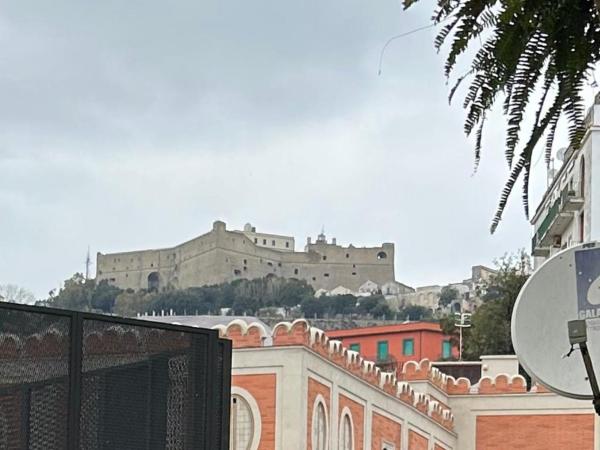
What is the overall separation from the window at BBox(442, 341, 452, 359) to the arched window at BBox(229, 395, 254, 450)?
52019 mm

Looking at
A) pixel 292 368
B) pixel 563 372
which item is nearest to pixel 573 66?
pixel 563 372

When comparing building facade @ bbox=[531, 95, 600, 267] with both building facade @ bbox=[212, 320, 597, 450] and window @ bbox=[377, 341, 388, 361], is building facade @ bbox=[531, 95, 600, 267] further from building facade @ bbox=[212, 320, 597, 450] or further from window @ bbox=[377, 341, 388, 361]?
window @ bbox=[377, 341, 388, 361]

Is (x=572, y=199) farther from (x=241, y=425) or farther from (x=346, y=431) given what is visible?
(x=241, y=425)

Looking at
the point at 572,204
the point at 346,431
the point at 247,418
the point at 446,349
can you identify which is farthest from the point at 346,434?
the point at 446,349

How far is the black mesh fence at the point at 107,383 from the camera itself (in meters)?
12.3

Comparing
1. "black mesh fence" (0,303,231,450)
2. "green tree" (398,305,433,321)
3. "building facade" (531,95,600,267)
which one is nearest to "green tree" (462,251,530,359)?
"building facade" (531,95,600,267)

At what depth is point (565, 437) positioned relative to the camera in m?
44.7

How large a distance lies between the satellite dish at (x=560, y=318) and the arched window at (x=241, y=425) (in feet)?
64.2

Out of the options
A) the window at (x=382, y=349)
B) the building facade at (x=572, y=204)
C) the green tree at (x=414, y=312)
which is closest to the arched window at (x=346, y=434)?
the building facade at (x=572, y=204)

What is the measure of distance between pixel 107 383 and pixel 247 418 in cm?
1886

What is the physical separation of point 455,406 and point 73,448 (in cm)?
3452

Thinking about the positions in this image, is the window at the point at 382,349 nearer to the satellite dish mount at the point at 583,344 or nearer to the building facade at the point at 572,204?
the building facade at the point at 572,204

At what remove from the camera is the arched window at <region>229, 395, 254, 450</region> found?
31266 millimetres

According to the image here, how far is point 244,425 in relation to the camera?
31500 millimetres
